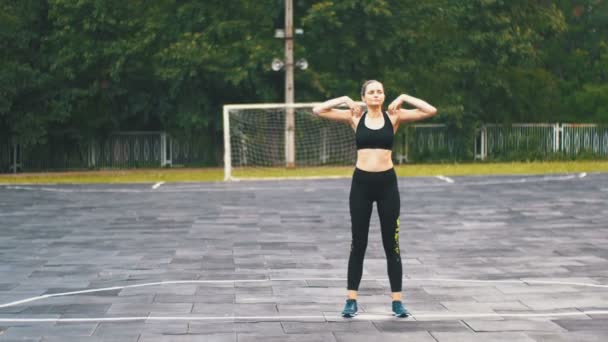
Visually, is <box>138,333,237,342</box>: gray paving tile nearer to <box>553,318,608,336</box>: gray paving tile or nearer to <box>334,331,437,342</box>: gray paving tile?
<box>334,331,437,342</box>: gray paving tile

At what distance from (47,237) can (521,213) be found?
8.36m

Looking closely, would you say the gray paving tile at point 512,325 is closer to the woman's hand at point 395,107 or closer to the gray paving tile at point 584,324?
the gray paving tile at point 584,324

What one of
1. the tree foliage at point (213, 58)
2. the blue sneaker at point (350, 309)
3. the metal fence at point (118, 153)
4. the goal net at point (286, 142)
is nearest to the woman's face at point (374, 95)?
the blue sneaker at point (350, 309)

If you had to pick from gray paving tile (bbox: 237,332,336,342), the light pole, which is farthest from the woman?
the light pole

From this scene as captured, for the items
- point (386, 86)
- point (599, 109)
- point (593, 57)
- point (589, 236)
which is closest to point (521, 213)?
point (589, 236)

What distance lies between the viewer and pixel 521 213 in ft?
66.8

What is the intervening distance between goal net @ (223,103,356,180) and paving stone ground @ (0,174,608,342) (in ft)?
37.6

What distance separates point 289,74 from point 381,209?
98.9 feet

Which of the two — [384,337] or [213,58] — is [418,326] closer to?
[384,337]

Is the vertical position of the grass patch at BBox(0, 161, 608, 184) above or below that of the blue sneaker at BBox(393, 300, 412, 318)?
below

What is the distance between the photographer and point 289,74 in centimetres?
3919

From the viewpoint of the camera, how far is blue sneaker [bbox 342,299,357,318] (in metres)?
9.26

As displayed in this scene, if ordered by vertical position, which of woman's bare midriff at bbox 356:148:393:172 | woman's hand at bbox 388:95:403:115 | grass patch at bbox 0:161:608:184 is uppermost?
woman's hand at bbox 388:95:403:115

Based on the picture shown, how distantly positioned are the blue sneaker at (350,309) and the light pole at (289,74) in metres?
26.9
